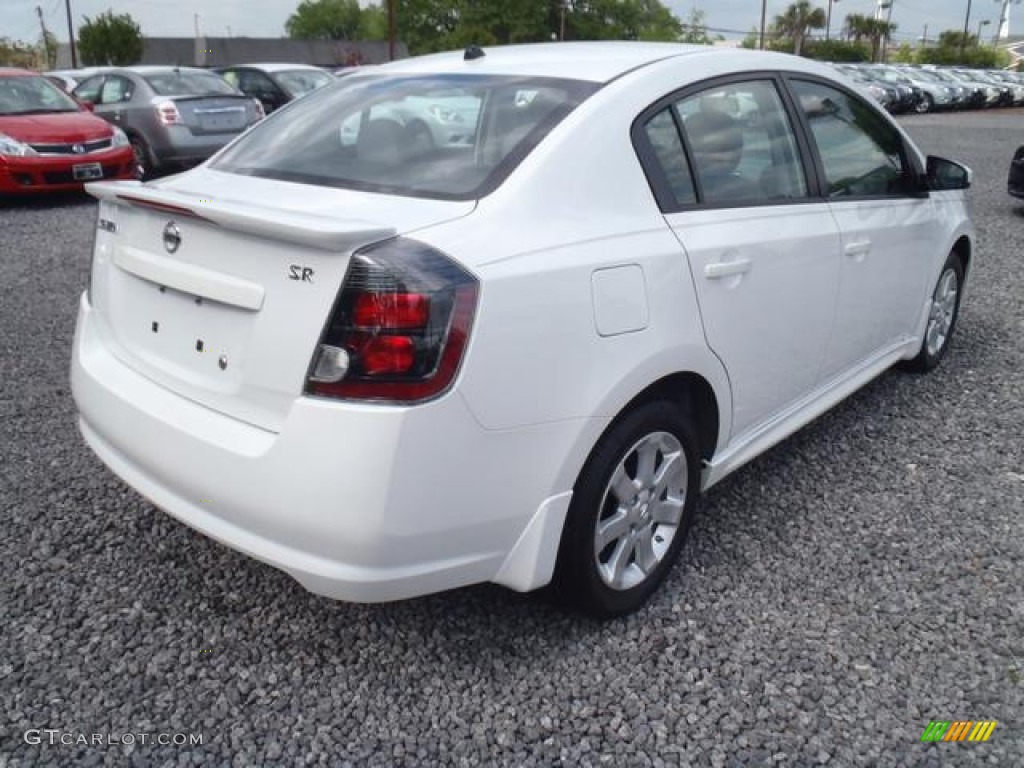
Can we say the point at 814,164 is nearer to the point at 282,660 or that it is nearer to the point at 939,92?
the point at 282,660

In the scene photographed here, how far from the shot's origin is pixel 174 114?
11133 mm

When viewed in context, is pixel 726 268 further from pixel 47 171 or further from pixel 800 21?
pixel 800 21

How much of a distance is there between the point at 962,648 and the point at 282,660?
190 centimetres

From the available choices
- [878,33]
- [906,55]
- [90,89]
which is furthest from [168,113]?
[906,55]

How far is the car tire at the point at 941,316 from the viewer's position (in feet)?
15.3

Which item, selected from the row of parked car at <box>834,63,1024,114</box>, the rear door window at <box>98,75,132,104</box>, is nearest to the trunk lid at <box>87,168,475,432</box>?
the rear door window at <box>98,75,132,104</box>

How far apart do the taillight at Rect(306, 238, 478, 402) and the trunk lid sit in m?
0.05

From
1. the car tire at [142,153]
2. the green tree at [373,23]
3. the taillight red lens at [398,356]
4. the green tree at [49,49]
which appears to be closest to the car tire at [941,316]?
the taillight red lens at [398,356]

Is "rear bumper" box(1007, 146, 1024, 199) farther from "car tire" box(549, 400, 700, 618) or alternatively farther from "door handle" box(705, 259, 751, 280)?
"car tire" box(549, 400, 700, 618)

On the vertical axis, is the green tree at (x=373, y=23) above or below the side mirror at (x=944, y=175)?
above

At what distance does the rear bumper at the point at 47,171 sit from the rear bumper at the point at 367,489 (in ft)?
26.6

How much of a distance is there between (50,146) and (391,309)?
349 inches

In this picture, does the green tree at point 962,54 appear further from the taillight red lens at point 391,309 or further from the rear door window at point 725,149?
the taillight red lens at point 391,309

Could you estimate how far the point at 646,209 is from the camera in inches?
101
